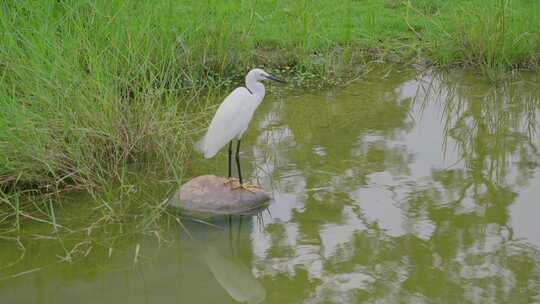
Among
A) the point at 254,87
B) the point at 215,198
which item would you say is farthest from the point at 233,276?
the point at 254,87

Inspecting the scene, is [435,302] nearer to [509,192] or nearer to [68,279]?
[509,192]

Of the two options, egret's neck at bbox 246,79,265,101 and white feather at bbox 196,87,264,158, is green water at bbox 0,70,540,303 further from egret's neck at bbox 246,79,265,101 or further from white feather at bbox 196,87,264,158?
egret's neck at bbox 246,79,265,101

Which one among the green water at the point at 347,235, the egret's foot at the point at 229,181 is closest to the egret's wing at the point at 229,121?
the egret's foot at the point at 229,181

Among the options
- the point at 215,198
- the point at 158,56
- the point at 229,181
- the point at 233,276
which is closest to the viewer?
the point at 233,276

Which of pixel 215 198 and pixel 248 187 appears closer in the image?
pixel 215 198

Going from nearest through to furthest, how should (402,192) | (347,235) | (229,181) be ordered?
(347,235) → (229,181) → (402,192)

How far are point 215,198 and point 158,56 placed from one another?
1884mm

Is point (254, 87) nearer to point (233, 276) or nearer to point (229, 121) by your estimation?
point (229, 121)

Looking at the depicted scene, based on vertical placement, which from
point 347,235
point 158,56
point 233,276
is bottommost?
point 233,276

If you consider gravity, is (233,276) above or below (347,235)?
below

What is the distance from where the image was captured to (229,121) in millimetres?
4730

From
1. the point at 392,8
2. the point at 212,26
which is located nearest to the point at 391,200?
the point at 212,26

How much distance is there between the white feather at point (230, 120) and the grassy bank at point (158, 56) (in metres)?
0.29

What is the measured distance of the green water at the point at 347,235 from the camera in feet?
12.7
